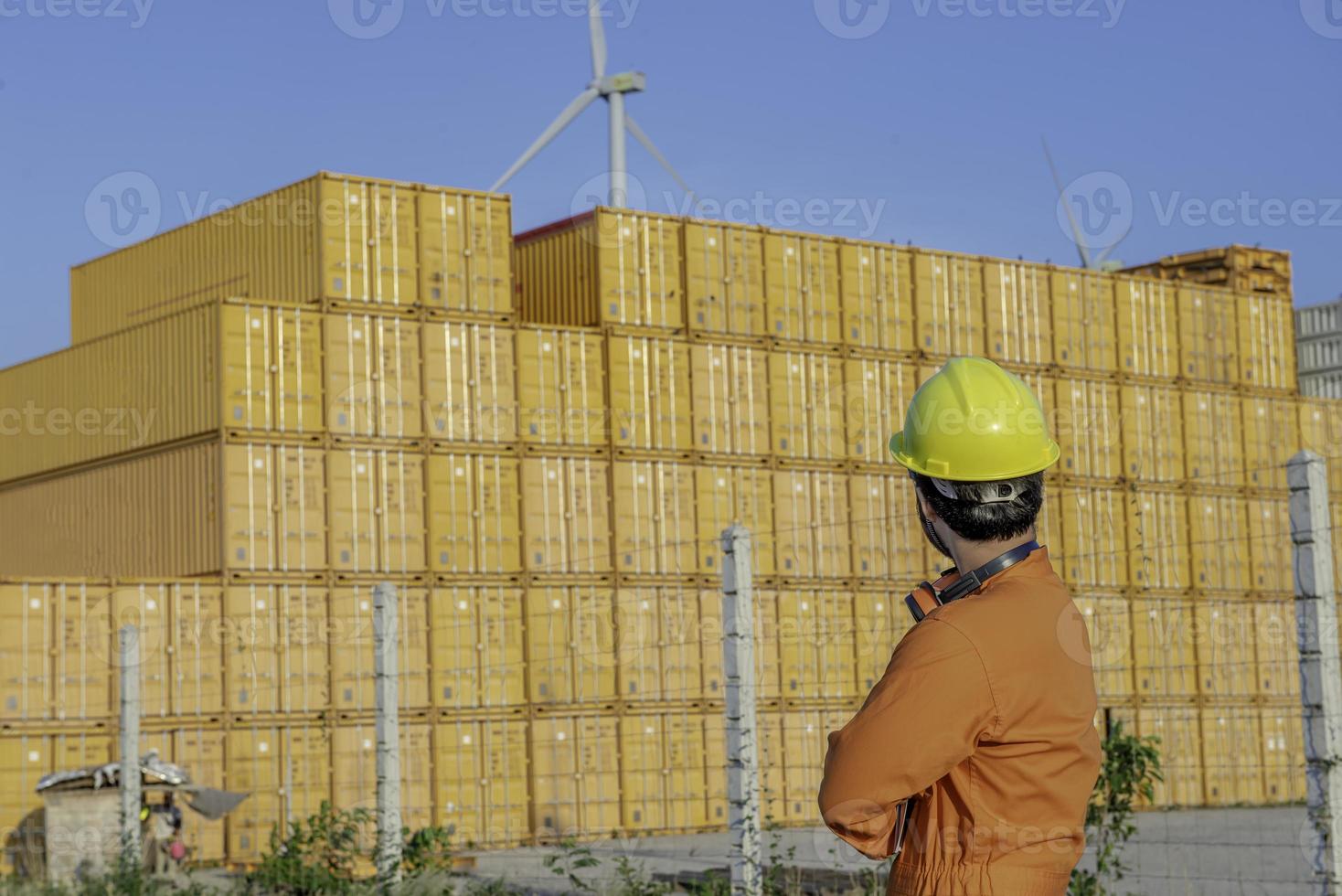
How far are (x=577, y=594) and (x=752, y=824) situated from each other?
67.5ft

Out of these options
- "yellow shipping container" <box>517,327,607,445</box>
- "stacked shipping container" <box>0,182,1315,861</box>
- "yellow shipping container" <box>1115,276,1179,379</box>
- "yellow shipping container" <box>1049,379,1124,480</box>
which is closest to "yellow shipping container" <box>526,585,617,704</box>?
"stacked shipping container" <box>0,182,1315,861</box>

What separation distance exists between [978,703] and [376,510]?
25.1m

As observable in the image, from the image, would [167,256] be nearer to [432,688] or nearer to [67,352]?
[67,352]

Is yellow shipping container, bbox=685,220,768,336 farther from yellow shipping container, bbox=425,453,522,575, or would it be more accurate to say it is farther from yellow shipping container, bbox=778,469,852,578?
yellow shipping container, bbox=425,453,522,575

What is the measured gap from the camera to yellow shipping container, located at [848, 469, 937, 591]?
31.9m

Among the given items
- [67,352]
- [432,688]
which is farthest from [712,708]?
[67,352]

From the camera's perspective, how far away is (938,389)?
128 inches

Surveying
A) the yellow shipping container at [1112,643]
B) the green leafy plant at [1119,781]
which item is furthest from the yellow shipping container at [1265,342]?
the green leafy plant at [1119,781]

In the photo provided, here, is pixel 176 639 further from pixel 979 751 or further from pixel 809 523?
pixel 979 751

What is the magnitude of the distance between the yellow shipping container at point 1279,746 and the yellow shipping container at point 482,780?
16.4 meters

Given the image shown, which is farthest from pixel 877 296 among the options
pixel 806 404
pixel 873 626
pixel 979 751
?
pixel 979 751

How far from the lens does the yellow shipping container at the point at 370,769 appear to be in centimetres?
2633

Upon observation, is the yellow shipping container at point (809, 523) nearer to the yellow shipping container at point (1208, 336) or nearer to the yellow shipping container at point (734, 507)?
the yellow shipping container at point (734, 507)

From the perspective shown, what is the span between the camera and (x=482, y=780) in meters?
27.7
